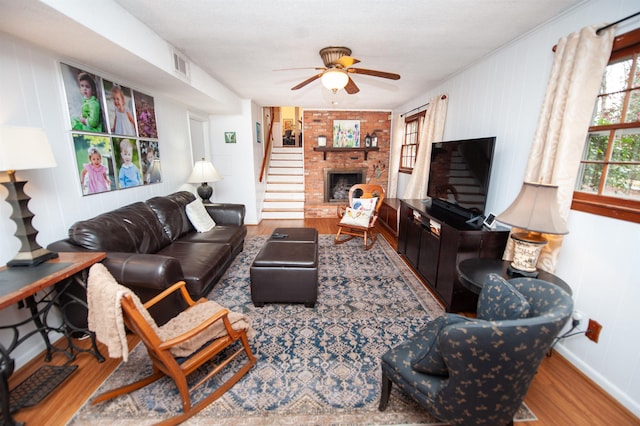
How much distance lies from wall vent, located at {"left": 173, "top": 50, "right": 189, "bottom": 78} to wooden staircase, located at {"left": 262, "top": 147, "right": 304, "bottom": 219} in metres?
3.35

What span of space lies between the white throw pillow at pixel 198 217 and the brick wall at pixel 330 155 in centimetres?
274

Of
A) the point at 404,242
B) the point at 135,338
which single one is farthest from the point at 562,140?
the point at 135,338

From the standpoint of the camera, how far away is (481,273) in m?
1.78

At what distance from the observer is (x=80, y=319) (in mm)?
1916

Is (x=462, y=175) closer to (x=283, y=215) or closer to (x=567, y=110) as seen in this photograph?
(x=567, y=110)

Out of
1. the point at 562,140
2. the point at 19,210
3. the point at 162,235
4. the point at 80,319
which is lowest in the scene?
the point at 80,319

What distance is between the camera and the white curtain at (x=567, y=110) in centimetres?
164

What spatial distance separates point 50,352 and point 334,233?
364 centimetres

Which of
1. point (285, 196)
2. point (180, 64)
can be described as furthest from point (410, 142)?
point (180, 64)

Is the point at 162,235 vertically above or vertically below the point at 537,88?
below

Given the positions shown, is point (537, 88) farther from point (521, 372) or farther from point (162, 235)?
point (162, 235)

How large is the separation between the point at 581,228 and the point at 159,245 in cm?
358

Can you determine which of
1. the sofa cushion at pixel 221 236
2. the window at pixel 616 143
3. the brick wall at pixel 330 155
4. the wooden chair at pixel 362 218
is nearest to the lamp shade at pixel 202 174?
the sofa cushion at pixel 221 236

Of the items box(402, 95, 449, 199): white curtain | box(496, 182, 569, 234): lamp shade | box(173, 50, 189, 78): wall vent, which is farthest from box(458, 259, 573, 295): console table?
box(173, 50, 189, 78): wall vent
